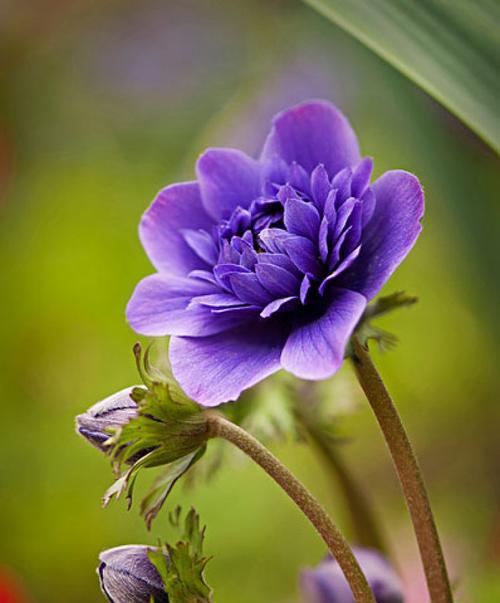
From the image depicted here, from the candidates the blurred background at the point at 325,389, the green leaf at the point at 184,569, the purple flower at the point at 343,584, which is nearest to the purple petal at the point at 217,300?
the green leaf at the point at 184,569

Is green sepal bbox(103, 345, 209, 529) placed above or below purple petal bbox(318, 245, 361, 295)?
below

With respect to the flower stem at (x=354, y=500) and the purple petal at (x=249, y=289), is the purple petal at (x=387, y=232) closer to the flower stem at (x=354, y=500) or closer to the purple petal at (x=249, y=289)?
the purple petal at (x=249, y=289)

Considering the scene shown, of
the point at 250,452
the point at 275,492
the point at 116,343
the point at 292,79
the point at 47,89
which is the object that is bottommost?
the point at 275,492

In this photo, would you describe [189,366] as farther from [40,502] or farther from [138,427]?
[40,502]

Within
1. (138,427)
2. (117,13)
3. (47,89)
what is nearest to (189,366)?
(138,427)

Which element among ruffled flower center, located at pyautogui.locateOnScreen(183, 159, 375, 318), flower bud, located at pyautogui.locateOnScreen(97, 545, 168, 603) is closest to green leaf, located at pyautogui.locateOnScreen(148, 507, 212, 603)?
flower bud, located at pyautogui.locateOnScreen(97, 545, 168, 603)

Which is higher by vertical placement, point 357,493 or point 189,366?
point 189,366

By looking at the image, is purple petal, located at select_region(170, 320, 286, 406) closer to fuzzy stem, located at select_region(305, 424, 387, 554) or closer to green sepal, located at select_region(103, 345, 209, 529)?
green sepal, located at select_region(103, 345, 209, 529)
